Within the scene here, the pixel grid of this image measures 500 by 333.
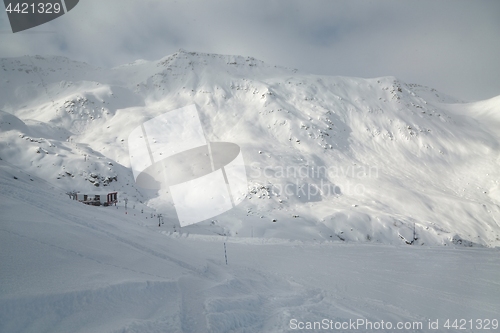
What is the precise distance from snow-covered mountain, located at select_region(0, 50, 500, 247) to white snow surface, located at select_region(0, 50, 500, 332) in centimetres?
36

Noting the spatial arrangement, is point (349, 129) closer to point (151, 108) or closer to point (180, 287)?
point (151, 108)

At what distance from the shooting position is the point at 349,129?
57.2 metres

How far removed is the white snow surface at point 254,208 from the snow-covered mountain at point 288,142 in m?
0.36

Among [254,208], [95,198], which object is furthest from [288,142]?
[95,198]

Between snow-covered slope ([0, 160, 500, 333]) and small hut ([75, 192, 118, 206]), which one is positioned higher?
small hut ([75, 192, 118, 206])

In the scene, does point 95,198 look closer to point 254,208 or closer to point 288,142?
point 254,208

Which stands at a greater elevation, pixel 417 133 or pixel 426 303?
pixel 417 133

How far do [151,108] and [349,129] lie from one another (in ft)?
161

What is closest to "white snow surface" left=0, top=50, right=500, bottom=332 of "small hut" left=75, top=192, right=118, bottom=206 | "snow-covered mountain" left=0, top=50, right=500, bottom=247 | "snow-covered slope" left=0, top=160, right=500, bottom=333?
"snow-covered slope" left=0, top=160, right=500, bottom=333

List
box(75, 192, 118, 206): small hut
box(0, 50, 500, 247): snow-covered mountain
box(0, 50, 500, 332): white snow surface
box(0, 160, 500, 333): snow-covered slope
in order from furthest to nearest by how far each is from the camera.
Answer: box(0, 50, 500, 247): snow-covered mountain
box(75, 192, 118, 206): small hut
box(0, 50, 500, 332): white snow surface
box(0, 160, 500, 333): snow-covered slope

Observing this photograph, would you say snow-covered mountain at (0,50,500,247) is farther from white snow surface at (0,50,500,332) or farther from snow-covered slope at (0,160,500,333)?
snow-covered slope at (0,160,500,333)

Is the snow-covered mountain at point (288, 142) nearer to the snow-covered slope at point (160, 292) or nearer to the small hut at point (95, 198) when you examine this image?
the small hut at point (95, 198)

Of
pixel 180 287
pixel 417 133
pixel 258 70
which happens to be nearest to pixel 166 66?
pixel 258 70

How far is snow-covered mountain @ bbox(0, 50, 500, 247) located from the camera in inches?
1148
